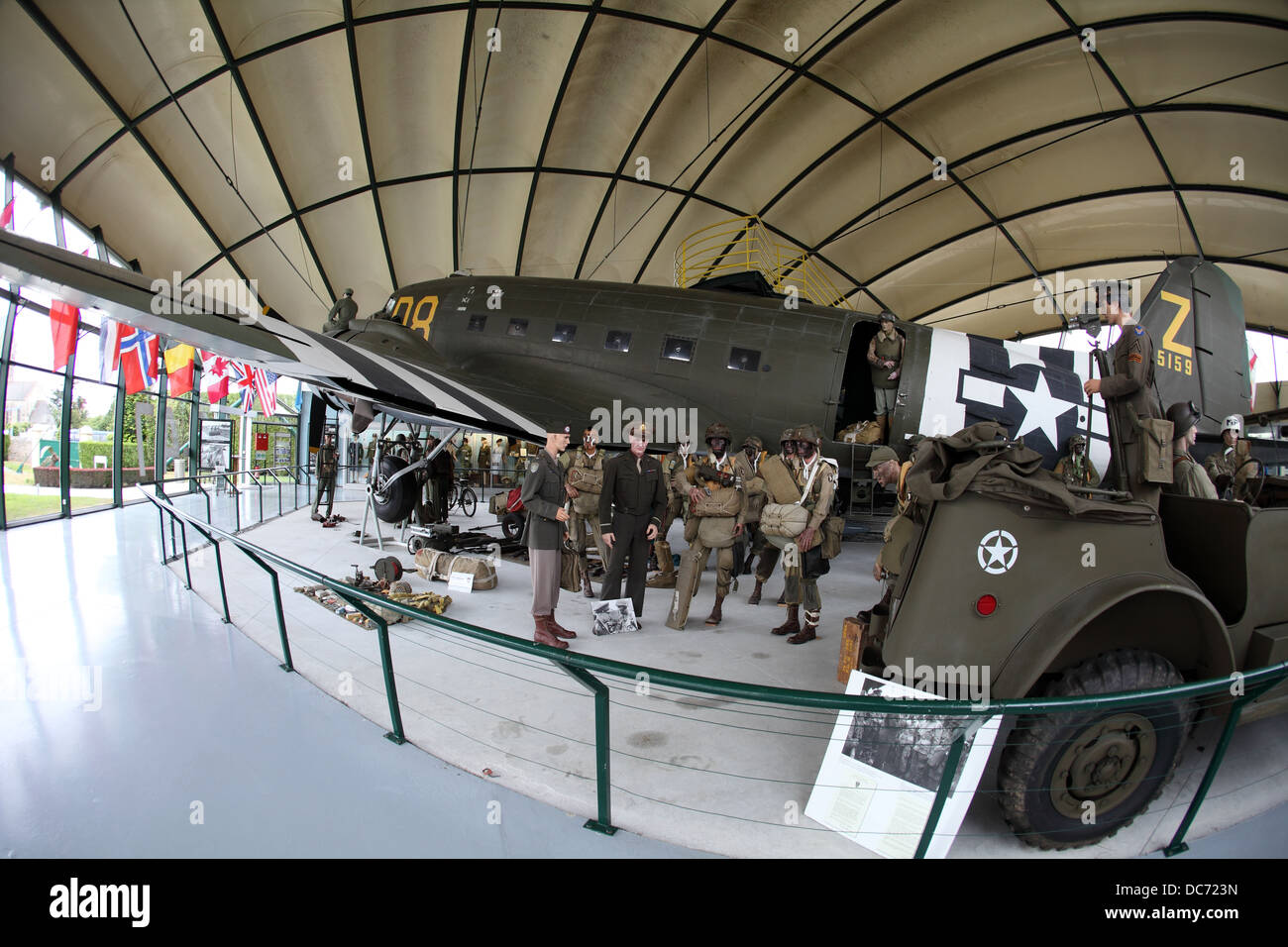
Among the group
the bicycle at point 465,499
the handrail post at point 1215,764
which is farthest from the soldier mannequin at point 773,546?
the bicycle at point 465,499

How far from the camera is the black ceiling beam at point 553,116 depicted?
38.1 feet

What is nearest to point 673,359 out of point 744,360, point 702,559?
point 744,360

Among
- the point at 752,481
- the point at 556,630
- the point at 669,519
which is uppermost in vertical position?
the point at 752,481

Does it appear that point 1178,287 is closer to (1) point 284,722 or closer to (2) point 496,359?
(2) point 496,359

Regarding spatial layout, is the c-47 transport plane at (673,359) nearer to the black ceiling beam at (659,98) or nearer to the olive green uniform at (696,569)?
the olive green uniform at (696,569)

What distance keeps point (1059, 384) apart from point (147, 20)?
633 inches

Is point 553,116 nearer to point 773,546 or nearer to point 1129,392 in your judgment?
point 773,546

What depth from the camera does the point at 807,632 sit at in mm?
5121

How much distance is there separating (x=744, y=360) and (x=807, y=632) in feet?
13.6

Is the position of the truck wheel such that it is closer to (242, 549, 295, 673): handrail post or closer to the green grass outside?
(242, 549, 295, 673): handrail post

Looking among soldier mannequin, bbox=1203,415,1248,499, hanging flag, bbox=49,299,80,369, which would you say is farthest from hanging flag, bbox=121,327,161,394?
soldier mannequin, bbox=1203,415,1248,499

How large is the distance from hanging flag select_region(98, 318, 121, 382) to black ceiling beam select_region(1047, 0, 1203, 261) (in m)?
20.1

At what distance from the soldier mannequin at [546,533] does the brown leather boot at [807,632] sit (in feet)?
6.76
